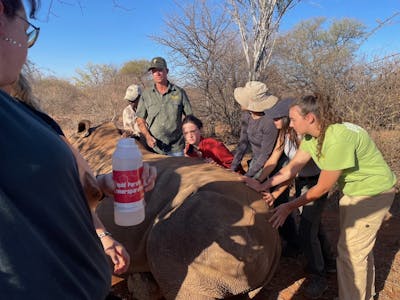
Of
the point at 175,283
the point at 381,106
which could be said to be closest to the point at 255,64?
the point at 381,106

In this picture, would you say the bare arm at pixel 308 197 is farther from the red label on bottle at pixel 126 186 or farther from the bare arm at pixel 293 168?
the red label on bottle at pixel 126 186

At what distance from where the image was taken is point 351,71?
822 cm

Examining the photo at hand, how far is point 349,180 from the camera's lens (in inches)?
113

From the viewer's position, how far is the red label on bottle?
1.44 metres

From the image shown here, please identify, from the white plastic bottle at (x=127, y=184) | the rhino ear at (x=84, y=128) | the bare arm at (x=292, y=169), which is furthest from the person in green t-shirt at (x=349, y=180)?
the rhino ear at (x=84, y=128)

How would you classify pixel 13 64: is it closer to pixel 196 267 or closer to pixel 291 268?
pixel 196 267

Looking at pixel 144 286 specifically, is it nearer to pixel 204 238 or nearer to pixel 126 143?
pixel 204 238

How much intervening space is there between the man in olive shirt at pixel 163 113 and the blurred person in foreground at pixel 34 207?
3903 mm

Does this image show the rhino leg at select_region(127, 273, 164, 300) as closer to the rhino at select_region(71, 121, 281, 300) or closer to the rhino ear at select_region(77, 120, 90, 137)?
the rhino at select_region(71, 121, 281, 300)

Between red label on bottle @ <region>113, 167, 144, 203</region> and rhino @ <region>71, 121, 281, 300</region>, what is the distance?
0.85 metres

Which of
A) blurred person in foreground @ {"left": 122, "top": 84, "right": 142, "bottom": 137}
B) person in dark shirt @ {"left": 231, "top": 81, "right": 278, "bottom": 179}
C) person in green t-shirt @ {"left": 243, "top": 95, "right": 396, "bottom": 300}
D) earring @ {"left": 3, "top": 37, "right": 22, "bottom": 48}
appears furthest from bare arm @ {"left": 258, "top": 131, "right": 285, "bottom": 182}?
earring @ {"left": 3, "top": 37, "right": 22, "bottom": 48}

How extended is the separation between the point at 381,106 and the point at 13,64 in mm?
7545

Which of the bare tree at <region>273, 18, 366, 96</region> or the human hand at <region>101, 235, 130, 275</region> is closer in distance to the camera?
the human hand at <region>101, 235, 130, 275</region>

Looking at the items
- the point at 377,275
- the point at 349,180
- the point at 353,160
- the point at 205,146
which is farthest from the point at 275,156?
the point at 377,275
